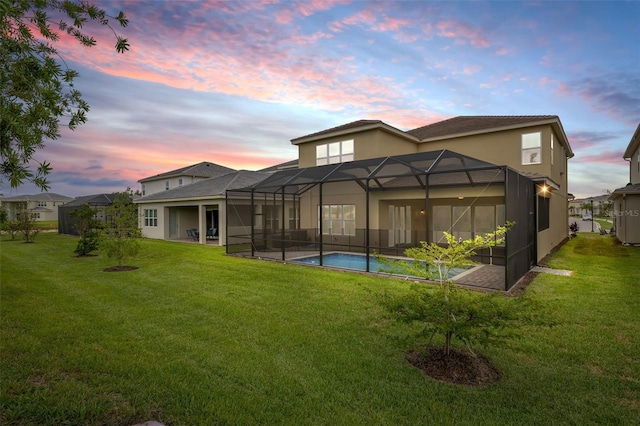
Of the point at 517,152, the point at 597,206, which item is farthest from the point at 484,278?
the point at 597,206

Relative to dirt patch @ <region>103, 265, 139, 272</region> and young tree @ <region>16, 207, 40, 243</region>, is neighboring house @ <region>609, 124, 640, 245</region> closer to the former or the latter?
dirt patch @ <region>103, 265, 139, 272</region>

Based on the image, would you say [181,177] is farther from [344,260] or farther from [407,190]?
[407,190]

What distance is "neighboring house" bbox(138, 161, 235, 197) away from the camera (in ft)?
102

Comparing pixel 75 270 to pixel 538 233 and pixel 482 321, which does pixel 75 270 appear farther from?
pixel 538 233

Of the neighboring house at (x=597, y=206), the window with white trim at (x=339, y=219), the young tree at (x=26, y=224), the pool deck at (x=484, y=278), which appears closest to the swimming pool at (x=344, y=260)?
the pool deck at (x=484, y=278)

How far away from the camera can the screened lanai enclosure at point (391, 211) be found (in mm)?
9391

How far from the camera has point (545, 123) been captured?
43.0ft

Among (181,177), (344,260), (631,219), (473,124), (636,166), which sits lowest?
(344,260)

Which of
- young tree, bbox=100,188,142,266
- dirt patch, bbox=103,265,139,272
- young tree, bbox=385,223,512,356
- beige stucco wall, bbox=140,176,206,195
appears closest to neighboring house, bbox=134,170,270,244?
beige stucco wall, bbox=140,176,206,195

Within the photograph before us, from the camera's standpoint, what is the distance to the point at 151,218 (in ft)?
77.8

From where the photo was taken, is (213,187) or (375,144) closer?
(375,144)

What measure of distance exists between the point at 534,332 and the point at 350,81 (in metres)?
12.1

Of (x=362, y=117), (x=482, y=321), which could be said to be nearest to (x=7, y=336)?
(x=482, y=321)

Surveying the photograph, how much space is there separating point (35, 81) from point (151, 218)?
2270 cm
